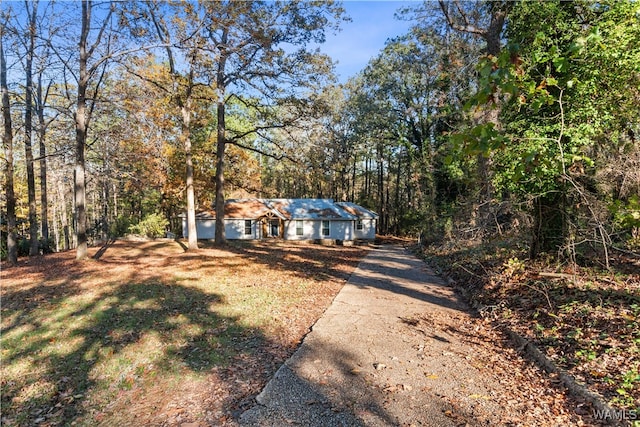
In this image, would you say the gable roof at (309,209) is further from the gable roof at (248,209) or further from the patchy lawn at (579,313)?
the patchy lawn at (579,313)

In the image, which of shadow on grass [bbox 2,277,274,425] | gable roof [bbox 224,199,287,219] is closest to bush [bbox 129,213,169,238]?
gable roof [bbox 224,199,287,219]

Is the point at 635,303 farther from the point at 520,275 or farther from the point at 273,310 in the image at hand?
the point at 273,310

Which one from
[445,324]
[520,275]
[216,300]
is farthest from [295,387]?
[520,275]

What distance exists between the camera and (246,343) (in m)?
5.18

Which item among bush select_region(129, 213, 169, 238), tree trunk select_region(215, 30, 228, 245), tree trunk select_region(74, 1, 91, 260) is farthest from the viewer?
bush select_region(129, 213, 169, 238)

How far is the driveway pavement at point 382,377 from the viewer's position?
3242mm

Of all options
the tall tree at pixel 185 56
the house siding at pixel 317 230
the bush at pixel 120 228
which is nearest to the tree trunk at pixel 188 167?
the tall tree at pixel 185 56

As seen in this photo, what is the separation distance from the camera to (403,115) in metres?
24.2

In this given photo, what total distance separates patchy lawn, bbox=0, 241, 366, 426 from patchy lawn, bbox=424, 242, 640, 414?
11.3 feet

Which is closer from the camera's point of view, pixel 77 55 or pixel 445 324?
pixel 445 324

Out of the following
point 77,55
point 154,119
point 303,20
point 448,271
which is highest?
point 303,20

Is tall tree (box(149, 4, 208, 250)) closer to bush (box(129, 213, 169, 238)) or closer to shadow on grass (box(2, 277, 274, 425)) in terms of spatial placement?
shadow on grass (box(2, 277, 274, 425))

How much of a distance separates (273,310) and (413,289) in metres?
3.87

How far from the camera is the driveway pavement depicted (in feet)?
10.6
